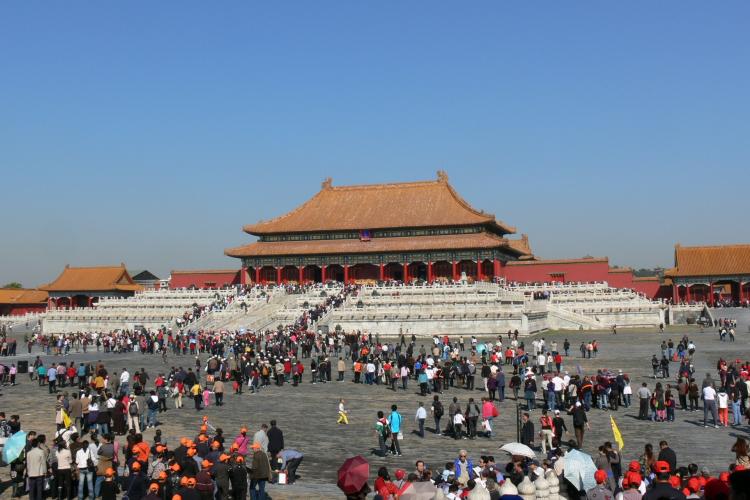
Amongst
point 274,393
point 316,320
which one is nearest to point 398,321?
point 316,320

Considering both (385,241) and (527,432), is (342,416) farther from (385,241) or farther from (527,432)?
(385,241)

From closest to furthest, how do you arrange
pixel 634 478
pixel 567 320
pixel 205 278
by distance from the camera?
pixel 634 478, pixel 567 320, pixel 205 278

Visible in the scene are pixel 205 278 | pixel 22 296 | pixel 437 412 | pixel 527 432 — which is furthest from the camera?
pixel 22 296

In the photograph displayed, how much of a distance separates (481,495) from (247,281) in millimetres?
66307

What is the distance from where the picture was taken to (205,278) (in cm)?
7750

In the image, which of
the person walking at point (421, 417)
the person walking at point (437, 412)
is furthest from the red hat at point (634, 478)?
the person walking at point (437, 412)

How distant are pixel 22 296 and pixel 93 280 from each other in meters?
9.09

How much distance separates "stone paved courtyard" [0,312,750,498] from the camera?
1714 centimetres

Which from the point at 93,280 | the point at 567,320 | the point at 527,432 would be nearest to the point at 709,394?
the point at 527,432

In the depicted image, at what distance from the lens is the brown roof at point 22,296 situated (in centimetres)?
8294

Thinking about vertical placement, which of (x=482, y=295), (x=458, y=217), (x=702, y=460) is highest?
(x=458, y=217)

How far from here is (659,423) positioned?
835 inches

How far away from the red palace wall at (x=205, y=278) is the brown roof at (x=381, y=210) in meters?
4.77

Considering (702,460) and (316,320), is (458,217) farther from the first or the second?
(702,460)
